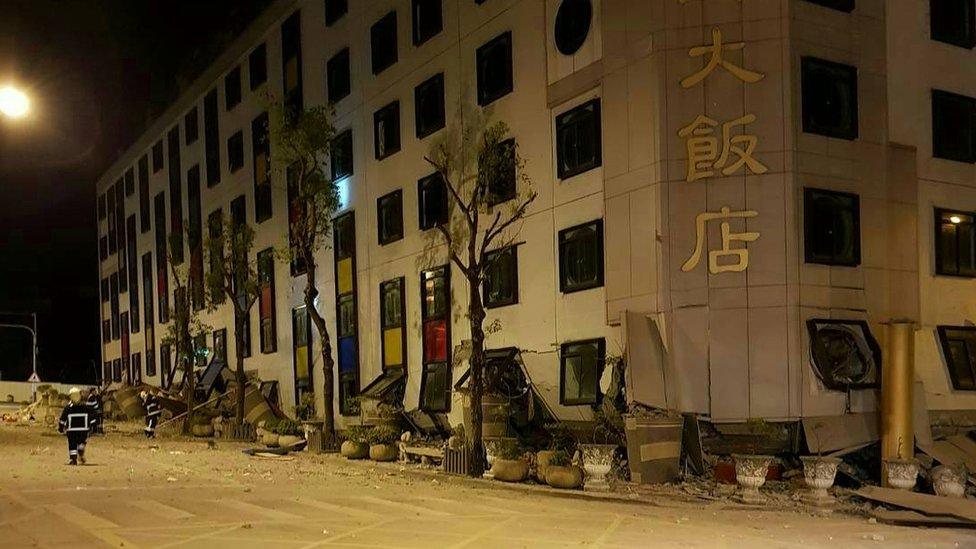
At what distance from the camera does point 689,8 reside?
60.0 feet

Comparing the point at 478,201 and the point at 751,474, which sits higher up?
the point at 478,201

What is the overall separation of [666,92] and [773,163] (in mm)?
2585

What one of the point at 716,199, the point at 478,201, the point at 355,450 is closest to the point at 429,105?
the point at 478,201

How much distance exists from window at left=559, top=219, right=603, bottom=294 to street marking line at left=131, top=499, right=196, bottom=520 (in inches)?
406

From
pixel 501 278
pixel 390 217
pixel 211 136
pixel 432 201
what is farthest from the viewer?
pixel 211 136

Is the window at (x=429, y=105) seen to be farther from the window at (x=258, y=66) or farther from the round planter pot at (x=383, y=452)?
the window at (x=258, y=66)

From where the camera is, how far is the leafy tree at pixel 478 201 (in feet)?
64.7

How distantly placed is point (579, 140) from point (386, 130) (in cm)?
993

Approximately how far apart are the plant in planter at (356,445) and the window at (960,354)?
14151 mm

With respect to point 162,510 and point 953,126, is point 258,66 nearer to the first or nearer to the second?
point 953,126

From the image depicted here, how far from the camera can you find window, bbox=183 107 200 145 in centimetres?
4526

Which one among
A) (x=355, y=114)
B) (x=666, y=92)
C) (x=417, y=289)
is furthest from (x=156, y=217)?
(x=666, y=92)

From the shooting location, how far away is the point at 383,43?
29156mm

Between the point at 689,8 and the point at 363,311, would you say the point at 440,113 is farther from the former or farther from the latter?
the point at 689,8
